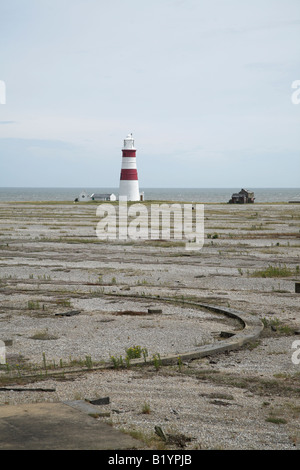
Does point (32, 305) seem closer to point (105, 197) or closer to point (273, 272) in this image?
point (273, 272)

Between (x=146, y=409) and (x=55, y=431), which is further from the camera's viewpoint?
(x=146, y=409)

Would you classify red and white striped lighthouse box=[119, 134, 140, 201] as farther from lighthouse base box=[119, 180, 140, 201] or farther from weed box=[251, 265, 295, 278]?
weed box=[251, 265, 295, 278]

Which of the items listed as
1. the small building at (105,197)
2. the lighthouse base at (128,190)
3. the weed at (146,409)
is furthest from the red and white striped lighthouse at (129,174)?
the weed at (146,409)

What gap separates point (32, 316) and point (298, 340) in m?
4.88

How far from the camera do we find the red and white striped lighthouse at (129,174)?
76.9 meters

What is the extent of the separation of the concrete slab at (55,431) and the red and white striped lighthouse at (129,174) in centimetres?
7142

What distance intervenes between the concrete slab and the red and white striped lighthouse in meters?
71.4

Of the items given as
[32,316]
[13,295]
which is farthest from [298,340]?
[13,295]

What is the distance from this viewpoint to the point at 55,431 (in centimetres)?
543

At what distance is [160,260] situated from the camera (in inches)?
863

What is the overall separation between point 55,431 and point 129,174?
74177mm

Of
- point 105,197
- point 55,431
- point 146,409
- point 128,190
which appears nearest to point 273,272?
point 146,409

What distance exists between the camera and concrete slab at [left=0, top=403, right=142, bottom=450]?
16.7 ft
